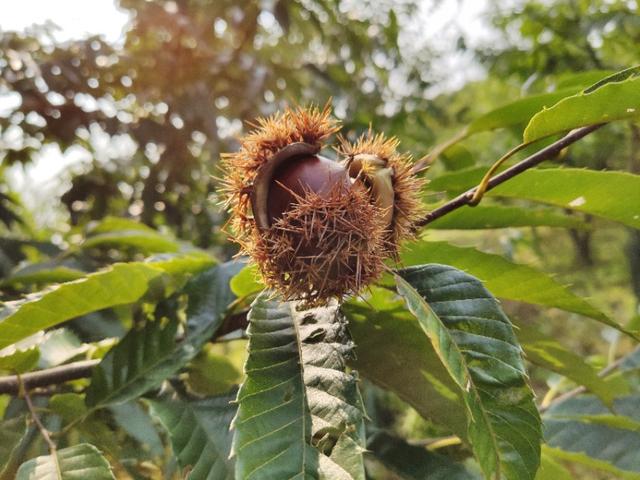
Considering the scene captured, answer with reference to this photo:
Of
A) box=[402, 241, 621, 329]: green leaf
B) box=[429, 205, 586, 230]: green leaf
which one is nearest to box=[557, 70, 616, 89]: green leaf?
box=[429, 205, 586, 230]: green leaf

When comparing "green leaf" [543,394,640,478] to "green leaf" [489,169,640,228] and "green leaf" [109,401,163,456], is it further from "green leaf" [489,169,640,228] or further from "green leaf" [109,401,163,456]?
"green leaf" [109,401,163,456]

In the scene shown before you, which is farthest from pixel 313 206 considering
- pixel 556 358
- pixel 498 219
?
pixel 556 358

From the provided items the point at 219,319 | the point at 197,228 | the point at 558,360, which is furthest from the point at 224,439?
the point at 197,228

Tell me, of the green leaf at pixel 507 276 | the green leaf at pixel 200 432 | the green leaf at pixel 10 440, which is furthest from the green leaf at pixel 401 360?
the green leaf at pixel 10 440

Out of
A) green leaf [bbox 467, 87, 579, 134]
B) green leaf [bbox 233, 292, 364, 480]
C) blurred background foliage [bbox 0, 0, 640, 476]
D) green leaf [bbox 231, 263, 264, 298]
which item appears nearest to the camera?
green leaf [bbox 233, 292, 364, 480]

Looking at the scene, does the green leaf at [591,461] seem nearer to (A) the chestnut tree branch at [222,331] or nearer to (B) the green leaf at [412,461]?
(B) the green leaf at [412,461]

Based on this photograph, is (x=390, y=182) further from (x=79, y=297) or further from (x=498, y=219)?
(x=79, y=297)
